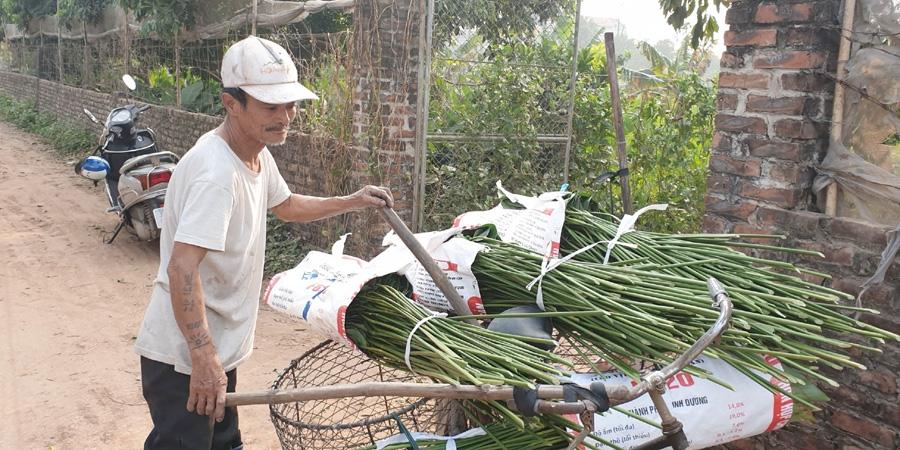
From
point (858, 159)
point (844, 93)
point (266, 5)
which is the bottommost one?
point (858, 159)

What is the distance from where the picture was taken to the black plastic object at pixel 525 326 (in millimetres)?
1837

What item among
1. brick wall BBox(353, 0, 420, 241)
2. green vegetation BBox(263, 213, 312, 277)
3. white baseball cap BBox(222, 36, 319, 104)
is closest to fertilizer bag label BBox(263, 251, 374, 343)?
white baseball cap BBox(222, 36, 319, 104)

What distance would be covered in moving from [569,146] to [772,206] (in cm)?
332

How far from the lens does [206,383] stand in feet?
6.70

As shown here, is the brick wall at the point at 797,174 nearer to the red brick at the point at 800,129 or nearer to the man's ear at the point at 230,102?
the red brick at the point at 800,129

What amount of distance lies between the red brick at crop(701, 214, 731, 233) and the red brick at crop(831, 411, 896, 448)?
2.53ft

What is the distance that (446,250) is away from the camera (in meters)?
2.09

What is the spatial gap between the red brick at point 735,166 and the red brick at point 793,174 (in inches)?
3.5

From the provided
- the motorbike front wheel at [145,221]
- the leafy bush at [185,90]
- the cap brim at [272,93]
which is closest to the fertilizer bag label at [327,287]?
the cap brim at [272,93]

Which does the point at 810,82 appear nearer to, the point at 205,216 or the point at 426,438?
the point at 426,438

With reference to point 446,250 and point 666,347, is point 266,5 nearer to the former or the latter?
point 446,250

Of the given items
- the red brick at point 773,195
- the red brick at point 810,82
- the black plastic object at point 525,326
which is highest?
the red brick at point 810,82

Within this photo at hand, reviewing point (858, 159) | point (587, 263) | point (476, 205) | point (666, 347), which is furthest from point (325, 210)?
point (476, 205)

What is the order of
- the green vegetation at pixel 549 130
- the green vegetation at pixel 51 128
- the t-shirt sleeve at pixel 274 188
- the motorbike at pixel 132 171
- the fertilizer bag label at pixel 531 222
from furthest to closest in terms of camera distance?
the green vegetation at pixel 51 128, the motorbike at pixel 132 171, the green vegetation at pixel 549 130, the t-shirt sleeve at pixel 274 188, the fertilizer bag label at pixel 531 222
